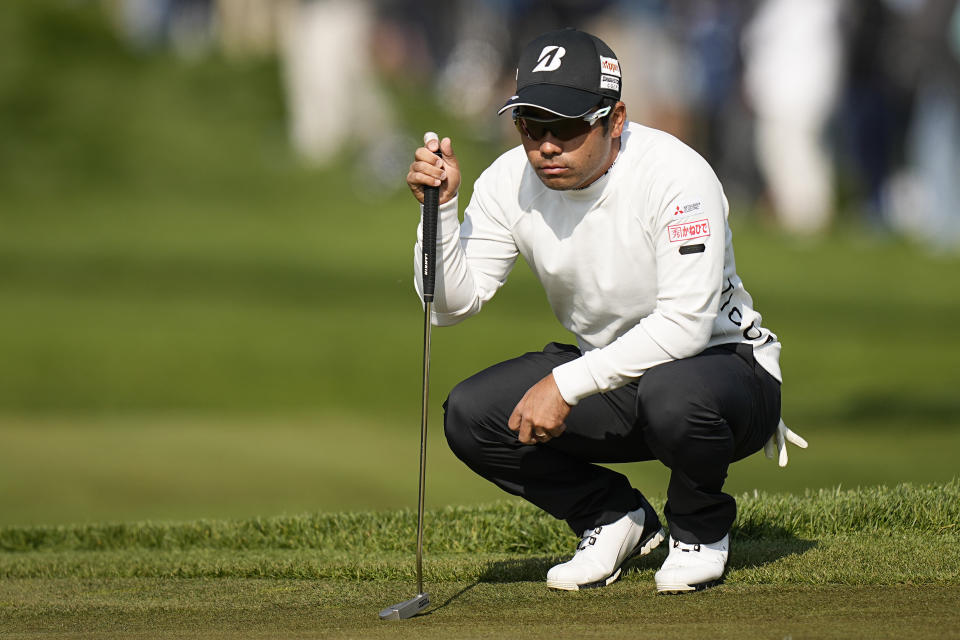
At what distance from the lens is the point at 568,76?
3.97m

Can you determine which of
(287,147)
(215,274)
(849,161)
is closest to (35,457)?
(215,274)

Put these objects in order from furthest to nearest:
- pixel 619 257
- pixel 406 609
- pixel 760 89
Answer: pixel 760 89 → pixel 619 257 → pixel 406 609

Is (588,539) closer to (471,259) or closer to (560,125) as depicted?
(471,259)

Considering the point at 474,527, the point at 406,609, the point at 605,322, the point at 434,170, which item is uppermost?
the point at 434,170

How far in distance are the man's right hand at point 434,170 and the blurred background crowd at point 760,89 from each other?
462 inches

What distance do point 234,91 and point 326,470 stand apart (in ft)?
53.1

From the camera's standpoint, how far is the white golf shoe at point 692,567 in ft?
13.0

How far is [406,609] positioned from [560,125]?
1.28m

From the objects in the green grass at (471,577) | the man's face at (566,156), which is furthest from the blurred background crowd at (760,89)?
the man's face at (566,156)

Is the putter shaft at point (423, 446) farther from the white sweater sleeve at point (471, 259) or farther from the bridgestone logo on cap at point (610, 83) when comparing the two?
the bridgestone logo on cap at point (610, 83)

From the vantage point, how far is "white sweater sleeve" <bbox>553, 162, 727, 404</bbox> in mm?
3914

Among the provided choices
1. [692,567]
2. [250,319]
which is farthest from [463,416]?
[250,319]

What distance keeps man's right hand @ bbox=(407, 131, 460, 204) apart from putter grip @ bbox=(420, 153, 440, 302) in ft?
0.08

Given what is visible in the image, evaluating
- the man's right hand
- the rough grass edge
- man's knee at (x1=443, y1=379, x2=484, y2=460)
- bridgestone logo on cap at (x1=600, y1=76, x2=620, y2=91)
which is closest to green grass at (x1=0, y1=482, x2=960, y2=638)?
the rough grass edge
